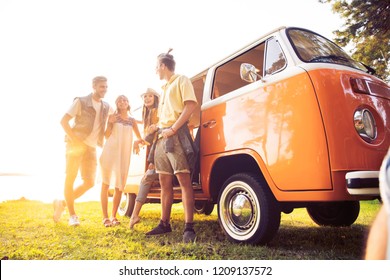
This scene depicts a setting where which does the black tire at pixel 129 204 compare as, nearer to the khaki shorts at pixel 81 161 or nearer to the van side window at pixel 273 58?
the khaki shorts at pixel 81 161

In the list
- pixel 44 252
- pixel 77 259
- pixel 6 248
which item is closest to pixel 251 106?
pixel 77 259

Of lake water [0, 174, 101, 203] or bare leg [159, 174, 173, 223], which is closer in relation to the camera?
bare leg [159, 174, 173, 223]

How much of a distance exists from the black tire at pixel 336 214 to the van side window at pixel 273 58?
1426mm

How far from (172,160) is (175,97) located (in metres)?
0.55

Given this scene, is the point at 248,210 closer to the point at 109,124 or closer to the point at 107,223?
the point at 107,223

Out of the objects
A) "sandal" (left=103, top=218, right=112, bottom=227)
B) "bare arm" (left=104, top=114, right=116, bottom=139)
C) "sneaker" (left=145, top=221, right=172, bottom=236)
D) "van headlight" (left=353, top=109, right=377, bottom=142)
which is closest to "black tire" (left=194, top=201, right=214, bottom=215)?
"sandal" (left=103, top=218, right=112, bottom=227)

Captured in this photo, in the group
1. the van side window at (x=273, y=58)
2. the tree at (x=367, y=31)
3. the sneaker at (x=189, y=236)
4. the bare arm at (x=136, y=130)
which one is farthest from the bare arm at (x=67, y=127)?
the tree at (x=367, y=31)

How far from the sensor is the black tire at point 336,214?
2939 millimetres

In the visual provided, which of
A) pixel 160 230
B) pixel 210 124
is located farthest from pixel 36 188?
pixel 210 124

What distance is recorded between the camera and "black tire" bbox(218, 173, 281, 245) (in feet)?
6.86

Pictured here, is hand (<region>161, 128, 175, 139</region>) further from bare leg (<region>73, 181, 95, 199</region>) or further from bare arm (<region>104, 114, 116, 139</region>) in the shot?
bare leg (<region>73, 181, 95, 199</region>)

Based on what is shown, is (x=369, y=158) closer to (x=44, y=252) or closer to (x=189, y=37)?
(x=189, y=37)

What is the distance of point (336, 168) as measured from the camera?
Result: 1763mm

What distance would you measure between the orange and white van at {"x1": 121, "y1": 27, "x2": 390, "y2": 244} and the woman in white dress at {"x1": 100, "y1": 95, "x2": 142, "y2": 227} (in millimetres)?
1136
